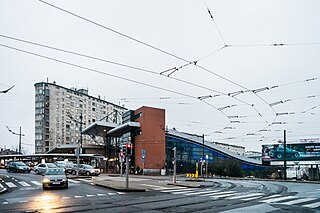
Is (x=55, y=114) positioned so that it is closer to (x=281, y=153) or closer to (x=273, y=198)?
(x=281, y=153)

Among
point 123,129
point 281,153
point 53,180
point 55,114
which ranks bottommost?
point 281,153

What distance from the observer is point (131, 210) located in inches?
497

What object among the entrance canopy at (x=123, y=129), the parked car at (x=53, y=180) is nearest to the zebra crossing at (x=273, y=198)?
the parked car at (x=53, y=180)

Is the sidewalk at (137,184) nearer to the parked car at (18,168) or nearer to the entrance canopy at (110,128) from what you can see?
the parked car at (18,168)

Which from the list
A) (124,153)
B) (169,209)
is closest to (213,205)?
(169,209)

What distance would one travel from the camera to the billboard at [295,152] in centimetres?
7138

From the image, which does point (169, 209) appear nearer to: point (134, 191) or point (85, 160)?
point (134, 191)

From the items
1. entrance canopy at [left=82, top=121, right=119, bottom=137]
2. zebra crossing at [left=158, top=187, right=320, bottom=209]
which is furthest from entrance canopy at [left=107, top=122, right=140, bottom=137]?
zebra crossing at [left=158, top=187, right=320, bottom=209]

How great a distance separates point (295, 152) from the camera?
7288cm

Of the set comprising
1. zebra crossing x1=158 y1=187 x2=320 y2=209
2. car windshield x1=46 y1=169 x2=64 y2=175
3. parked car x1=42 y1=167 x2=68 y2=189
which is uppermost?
car windshield x1=46 y1=169 x2=64 y2=175

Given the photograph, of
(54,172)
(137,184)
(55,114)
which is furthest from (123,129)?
(55,114)

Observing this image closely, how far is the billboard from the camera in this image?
7138 cm

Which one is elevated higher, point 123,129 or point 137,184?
point 123,129

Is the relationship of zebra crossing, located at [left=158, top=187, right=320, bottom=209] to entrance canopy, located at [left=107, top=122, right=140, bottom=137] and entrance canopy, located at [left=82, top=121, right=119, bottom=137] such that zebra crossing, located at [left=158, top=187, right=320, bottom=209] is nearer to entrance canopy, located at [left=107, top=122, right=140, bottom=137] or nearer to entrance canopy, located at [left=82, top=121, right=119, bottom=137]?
entrance canopy, located at [left=107, top=122, right=140, bottom=137]
